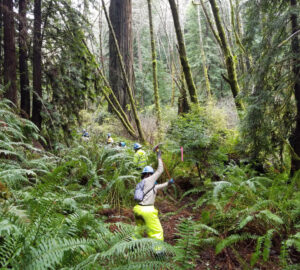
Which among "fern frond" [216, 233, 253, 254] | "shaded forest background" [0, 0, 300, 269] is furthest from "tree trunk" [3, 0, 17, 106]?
"fern frond" [216, 233, 253, 254]

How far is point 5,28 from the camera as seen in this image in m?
6.24

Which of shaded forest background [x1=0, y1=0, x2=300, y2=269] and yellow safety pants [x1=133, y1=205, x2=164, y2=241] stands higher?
shaded forest background [x1=0, y1=0, x2=300, y2=269]

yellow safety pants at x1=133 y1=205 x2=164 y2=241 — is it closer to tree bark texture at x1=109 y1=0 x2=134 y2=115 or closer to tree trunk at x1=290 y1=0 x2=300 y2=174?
tree trunk at x1=290 y1=0 x2=300 y2=174

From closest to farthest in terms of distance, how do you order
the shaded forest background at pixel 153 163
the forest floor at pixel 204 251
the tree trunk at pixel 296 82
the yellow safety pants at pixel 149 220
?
the shaded forest background at pixel 153 163, the forest floor at pixel 204 251, the yellow safety pants at pixel 149 220, the tree trunk at pixel 296 82

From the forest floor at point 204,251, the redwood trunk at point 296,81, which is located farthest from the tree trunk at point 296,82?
the forest floor at point 204,251

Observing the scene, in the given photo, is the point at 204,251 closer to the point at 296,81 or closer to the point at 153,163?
the point at 153,163

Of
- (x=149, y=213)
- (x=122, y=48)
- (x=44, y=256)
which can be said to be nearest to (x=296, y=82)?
(x=149, y=213)

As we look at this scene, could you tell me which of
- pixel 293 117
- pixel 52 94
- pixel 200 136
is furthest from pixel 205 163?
pixel 52 94

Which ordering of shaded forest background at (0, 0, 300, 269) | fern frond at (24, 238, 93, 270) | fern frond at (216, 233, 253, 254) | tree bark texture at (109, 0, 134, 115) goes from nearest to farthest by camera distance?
fern frond at (24, 238, 93, 270)
shaded forest background at (0, 0, 300, 269)
fern frond at (216, 233, 253, 254)
tree bark texture at (109, 0, 134, 115)

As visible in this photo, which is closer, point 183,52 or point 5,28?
point 5,28

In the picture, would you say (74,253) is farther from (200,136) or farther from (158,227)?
(200,136)

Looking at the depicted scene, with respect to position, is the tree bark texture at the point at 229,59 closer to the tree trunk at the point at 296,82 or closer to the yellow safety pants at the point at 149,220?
the tree trunk at the point at 296,82

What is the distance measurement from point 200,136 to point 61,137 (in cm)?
440

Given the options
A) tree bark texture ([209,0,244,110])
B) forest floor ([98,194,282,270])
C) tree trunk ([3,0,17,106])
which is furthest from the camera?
tree bark texture ([209,0,244,110])
